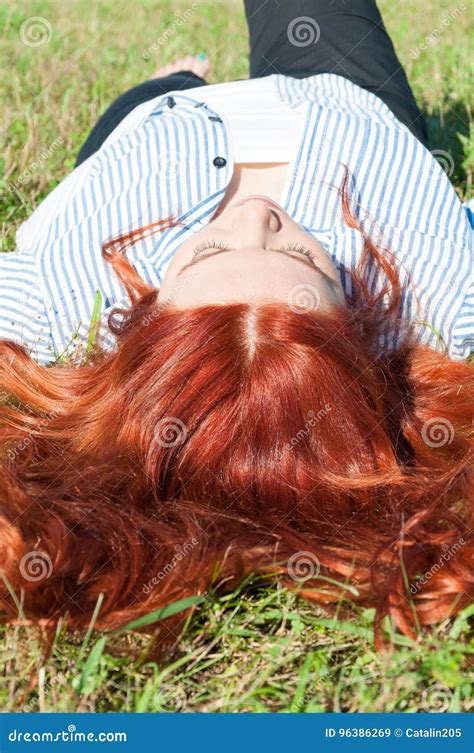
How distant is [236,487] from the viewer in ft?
7.03

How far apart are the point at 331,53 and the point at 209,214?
1.13 metres

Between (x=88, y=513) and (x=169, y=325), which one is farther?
(x=169, y=325)

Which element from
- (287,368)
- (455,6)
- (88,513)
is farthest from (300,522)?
(455,6)

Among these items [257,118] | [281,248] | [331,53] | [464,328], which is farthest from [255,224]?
[331,53]

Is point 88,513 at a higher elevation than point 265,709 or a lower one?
higher

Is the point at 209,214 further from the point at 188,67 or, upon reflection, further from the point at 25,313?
the point at 188,67

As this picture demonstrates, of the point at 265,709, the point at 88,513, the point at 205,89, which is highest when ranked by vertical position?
the point at 205,89

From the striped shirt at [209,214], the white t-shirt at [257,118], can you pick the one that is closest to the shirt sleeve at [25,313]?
the striped shirt at [209,214]

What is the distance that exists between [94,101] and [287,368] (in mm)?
2780

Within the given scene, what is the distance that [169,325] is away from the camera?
88.7 inches

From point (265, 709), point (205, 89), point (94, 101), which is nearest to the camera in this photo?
point (265, 709)

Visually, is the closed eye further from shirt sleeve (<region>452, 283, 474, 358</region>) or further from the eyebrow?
shirt sleeve (<region>452, 283, 474, 358</region>)

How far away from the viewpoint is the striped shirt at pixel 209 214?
2912 mm

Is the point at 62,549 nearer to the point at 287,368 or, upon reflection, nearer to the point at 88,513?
the point at 88,513
